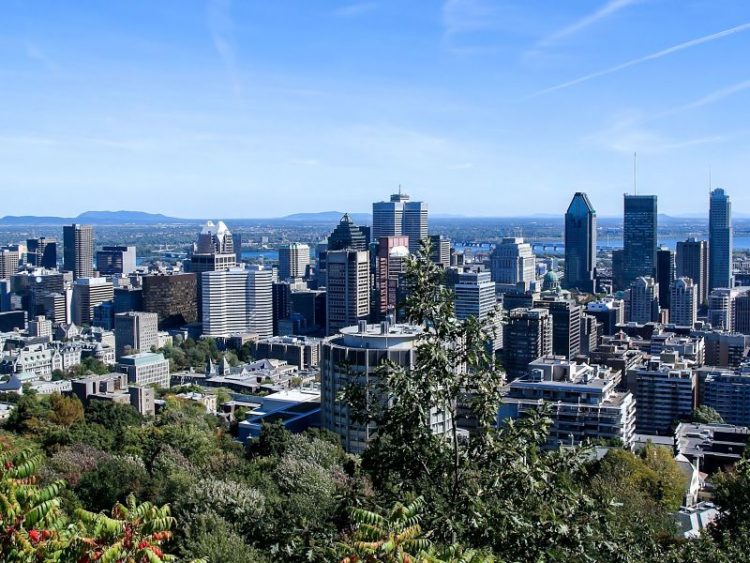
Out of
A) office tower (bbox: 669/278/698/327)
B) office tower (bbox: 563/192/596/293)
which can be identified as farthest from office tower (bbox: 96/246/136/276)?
office tower (bbox: 669/278/698/327)

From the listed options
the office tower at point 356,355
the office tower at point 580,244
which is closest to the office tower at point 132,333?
the office tower at point 356,355

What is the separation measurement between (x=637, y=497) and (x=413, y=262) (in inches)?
388

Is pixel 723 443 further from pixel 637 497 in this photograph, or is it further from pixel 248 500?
pixel 248 500

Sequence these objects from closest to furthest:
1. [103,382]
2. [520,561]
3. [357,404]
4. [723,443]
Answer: [520,561], [357,404], [723,443], [103,382]

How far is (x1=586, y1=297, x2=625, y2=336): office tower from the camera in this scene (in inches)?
1734

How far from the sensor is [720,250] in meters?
63.2

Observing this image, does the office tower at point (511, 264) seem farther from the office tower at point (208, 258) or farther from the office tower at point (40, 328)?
the office tower at point (40, 328)

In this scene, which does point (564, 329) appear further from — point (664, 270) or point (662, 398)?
point (664, 270)

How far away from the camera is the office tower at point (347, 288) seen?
4091 centimetres

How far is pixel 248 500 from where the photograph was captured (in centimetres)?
1052

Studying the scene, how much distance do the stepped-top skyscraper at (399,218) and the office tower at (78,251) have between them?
73.9 ft

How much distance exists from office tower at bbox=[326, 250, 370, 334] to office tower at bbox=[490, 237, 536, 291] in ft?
80.5

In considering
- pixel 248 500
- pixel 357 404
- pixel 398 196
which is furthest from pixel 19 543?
pixel 398 196

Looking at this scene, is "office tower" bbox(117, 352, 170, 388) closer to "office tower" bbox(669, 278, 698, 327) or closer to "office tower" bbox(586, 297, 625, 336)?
"office tower" bbox(586, 297, 625, 336)
